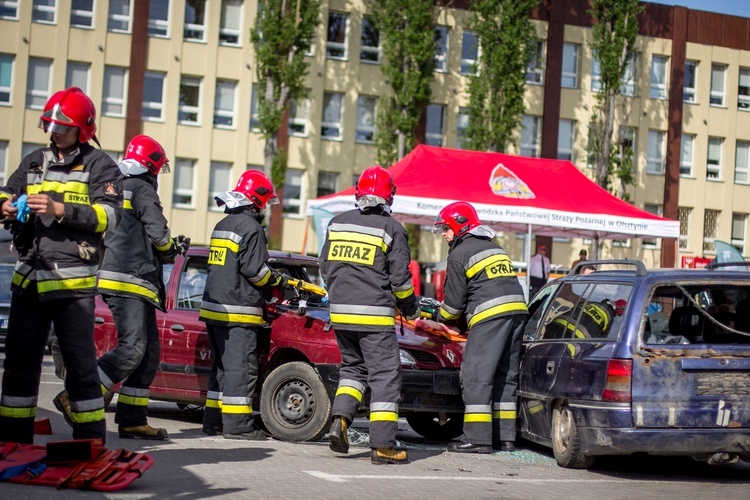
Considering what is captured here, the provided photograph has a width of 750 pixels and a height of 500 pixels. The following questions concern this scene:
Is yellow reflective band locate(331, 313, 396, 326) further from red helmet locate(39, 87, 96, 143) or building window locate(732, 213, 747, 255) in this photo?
building window locate(732, 213, 747, 255)

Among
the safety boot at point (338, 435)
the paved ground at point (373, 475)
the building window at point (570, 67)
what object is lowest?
the paved ground at point (373, 475)

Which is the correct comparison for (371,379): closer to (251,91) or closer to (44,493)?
(44,493)

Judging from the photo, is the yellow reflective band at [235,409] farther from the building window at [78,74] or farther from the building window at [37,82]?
the building window at [78,74]

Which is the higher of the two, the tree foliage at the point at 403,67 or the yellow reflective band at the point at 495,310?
the tree foliage at the point at 403,67

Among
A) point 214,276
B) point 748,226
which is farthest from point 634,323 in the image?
point 748,226

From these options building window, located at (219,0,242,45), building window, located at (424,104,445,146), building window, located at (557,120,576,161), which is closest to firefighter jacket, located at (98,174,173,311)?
building window, located at (219,0,242,45)

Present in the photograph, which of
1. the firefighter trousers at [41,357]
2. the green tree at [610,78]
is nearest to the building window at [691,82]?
the green tree at [610,78]

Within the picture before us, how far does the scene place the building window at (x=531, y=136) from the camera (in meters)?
45.2

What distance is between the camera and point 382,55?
42.6 meters

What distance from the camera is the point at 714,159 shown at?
48875mm

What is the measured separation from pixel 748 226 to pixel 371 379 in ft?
145

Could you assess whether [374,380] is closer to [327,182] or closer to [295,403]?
[295,403]

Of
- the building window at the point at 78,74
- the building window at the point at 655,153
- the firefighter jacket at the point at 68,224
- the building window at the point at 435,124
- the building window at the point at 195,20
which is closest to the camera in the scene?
the firefighter jacket at the point at 68,224

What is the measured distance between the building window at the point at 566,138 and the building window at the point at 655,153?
3767 millimetres
